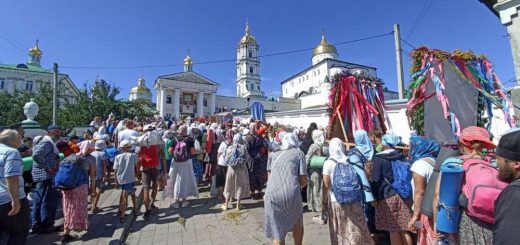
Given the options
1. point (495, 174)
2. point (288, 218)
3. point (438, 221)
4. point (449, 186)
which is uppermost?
point (495, 174)

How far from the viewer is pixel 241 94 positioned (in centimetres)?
7181

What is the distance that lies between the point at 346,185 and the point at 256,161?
4.00 m

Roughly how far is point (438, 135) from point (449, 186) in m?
2.48

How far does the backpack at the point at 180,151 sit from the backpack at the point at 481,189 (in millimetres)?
5480

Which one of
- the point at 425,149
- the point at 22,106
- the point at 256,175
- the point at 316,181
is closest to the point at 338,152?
the point at 425,149

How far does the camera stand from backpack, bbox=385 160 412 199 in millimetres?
3215

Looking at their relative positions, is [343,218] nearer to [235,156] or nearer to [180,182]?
[235,156]

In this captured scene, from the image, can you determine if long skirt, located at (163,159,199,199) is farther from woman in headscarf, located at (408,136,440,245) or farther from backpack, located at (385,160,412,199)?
woman in headscarf, located at (408,136,440,245)

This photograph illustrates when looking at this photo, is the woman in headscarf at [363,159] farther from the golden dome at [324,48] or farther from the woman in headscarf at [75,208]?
the golden dome at [324,48]

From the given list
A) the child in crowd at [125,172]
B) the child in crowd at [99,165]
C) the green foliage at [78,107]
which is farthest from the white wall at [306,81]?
the child in crowd at [125,172]

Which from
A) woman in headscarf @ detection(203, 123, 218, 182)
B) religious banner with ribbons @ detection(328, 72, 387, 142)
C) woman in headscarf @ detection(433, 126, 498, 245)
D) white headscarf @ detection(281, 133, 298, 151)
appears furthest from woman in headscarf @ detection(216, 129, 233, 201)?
woman in headscarf @ detection(433, 126, 498, 245)

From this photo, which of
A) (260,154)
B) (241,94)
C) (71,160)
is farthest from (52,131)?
(241,94)

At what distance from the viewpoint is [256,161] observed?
6.89 m

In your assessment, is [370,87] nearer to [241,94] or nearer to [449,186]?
[449,186]
